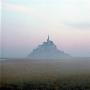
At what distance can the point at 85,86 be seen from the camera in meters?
3.47

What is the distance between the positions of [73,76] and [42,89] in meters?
0.48

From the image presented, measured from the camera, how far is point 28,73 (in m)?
3.41

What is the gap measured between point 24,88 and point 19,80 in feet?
0.41

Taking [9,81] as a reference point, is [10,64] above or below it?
above

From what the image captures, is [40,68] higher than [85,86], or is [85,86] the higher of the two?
[40,68]

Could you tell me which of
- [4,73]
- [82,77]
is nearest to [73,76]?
[82,77]

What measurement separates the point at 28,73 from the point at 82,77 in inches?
29.3

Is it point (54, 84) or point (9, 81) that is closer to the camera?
point (9, 81)

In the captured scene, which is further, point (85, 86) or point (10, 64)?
point (85, 86)

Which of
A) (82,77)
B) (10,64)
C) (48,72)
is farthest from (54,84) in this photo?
(10,64)

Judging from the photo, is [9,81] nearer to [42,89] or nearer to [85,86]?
[42,89]

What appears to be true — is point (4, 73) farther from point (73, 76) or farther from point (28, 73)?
point (73, 76)

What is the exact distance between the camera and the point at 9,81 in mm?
3193

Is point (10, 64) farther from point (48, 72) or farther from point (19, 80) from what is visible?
point (48, 72)
